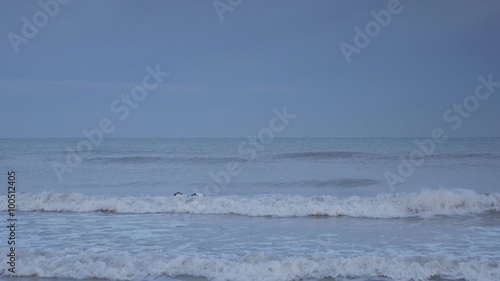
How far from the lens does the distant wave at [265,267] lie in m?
7.03

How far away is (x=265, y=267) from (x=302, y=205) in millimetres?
5508

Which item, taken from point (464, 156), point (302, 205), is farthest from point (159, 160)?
point (302, 205)

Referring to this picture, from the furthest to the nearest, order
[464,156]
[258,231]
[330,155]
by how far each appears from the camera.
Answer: [330,155] < [464,156] < [258,231]

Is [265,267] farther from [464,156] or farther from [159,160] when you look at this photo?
[464,156]

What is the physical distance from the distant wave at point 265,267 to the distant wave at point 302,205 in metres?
4.70

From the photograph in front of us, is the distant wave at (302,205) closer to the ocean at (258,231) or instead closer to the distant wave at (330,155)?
the ocean at (258,231)

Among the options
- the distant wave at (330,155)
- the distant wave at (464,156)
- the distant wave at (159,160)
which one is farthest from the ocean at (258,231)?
the distant wave at (330,155)

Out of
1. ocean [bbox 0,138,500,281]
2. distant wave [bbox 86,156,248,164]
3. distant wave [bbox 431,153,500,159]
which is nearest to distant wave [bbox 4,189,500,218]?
ocean [bbox 0,138,500,281]

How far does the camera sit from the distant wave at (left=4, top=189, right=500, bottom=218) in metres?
12.4

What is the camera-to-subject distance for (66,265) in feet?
24.2

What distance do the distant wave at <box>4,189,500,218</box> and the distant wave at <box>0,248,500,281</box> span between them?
4.70m

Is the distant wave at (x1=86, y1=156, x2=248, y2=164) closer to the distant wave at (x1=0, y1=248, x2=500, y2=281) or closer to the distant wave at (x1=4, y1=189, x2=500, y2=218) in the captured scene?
the distant wave at (x1=4, y1=189, x2=500, y2=218)

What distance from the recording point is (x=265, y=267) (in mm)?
7203

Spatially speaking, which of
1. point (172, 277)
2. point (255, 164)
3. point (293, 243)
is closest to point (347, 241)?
point (293, 243)
